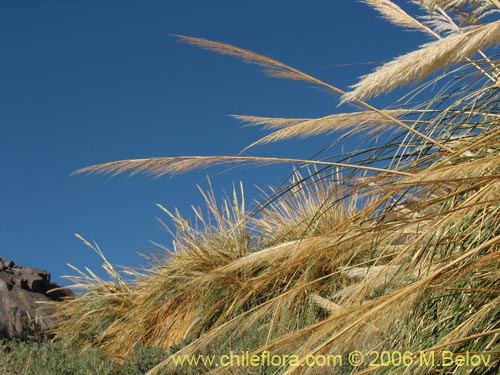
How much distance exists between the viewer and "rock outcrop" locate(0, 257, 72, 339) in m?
5.77

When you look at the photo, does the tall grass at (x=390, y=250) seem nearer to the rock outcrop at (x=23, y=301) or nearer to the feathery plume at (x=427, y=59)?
the feathery plume at (x=427, y=59)

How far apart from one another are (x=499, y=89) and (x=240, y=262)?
3.79 ft

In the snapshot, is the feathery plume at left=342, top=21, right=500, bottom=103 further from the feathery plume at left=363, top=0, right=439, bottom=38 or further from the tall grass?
the feathery plume at left=363, top=0, right=439, bottom=38

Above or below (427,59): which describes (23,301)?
below

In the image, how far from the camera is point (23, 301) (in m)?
6.09

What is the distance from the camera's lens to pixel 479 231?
2.01 m

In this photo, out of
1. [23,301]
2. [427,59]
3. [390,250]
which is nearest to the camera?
[427,59]

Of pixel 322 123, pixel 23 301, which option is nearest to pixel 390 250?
pixel 322 123

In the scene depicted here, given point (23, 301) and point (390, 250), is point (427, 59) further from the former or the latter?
point (23, 301)

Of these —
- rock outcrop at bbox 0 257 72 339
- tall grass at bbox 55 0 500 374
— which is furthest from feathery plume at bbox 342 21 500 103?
rock outcrop at bbox 0 257 72 339

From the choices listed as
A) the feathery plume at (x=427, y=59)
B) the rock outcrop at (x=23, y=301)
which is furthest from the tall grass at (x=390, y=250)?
the rock outcrop at (x=23, y=301)

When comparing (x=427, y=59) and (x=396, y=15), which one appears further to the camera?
(x=396, y=15)

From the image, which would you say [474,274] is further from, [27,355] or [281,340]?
[27,355]

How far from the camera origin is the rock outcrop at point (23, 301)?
18.9ft
